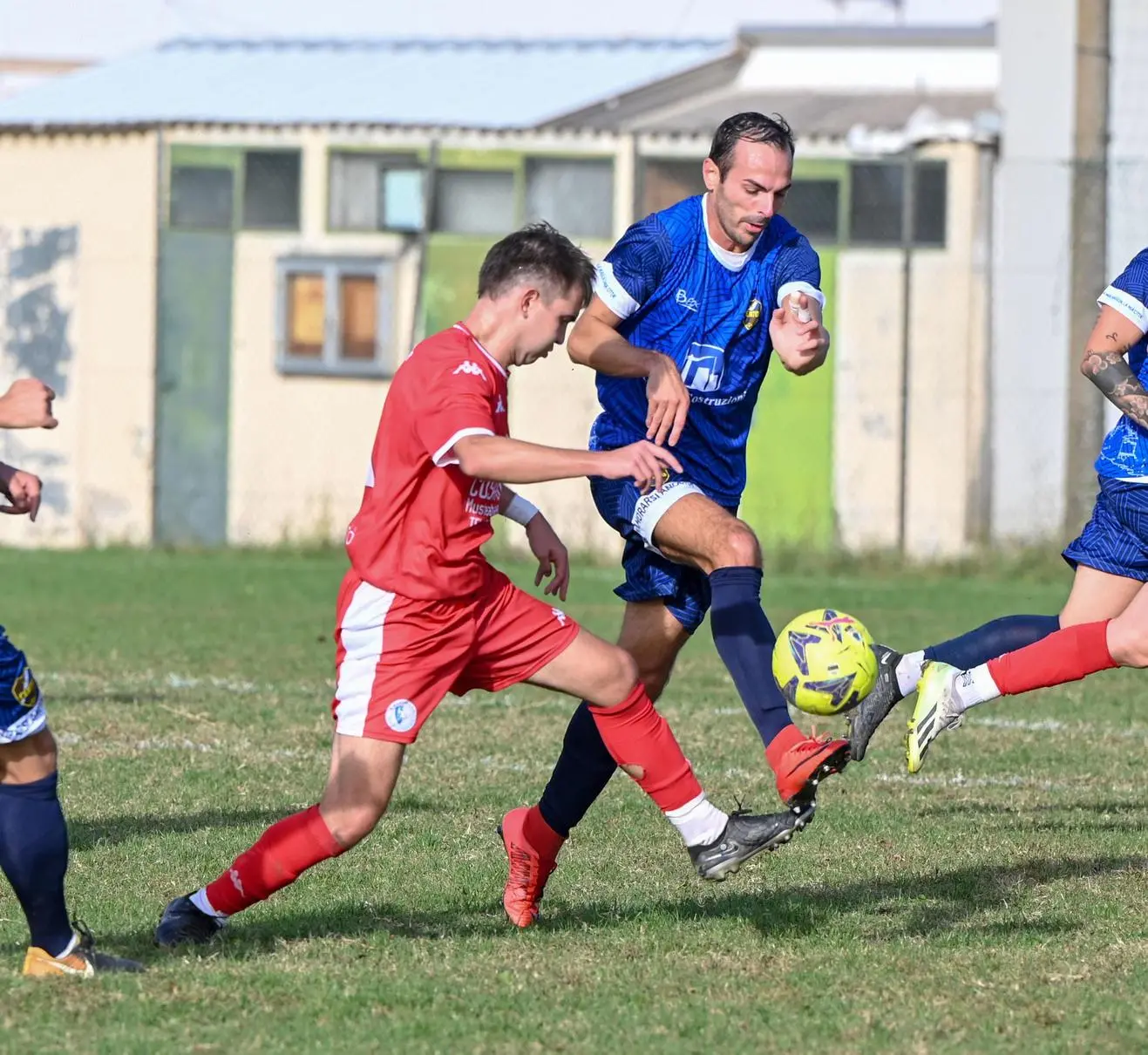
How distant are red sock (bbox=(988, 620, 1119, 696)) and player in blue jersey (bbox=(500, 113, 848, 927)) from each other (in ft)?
3.26

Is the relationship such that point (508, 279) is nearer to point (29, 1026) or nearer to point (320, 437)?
point (29, 1026)

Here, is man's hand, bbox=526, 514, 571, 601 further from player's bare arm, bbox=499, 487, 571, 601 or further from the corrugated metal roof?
the corrugated metal roof

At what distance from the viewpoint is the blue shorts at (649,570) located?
575cm

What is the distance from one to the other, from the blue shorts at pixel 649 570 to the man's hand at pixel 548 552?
0.23 metres

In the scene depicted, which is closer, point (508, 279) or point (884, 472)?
point (508, 279)

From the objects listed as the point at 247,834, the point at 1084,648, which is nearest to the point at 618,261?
the point at 1084,648

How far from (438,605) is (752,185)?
5.01ft

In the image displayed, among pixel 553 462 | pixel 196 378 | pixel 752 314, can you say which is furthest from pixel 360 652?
pixel 196 378

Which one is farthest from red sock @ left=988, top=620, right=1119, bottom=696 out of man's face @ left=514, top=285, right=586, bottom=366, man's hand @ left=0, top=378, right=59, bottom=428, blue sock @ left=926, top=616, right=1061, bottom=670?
man's hand @ left=0, top=378, right=59, bottom=428

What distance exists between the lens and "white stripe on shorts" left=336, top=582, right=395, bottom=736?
494 cm

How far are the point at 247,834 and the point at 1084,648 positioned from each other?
2754 millimetres

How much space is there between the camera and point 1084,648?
6.18 meters

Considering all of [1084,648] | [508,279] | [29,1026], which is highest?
[508,279]

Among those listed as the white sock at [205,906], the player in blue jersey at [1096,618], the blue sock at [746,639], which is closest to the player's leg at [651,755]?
the blue sock at [746,639]
